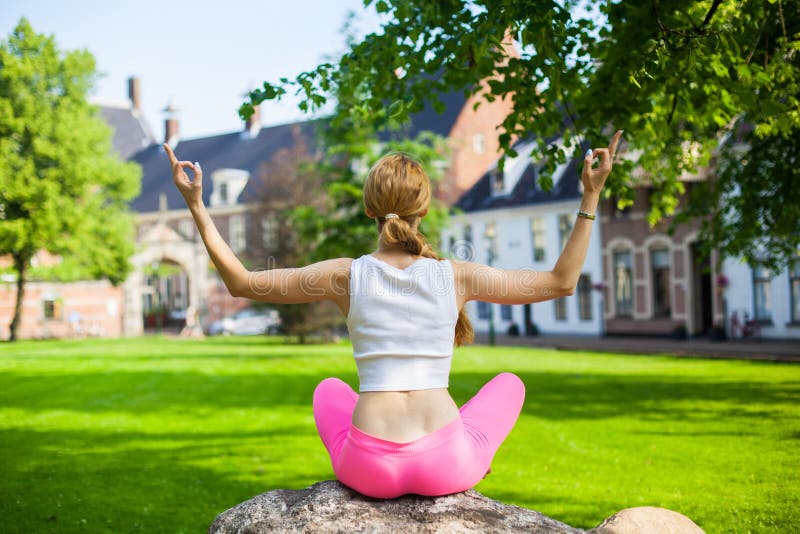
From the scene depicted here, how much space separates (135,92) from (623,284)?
4686cm

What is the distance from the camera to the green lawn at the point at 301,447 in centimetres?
664

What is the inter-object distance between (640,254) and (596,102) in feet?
89.1

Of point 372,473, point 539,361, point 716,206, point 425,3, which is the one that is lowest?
point 539,361

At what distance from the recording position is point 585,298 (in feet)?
121

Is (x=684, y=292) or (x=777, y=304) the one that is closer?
(x=777, y=304)

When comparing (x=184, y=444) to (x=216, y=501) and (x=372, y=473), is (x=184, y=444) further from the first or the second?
(x=372, y=473)

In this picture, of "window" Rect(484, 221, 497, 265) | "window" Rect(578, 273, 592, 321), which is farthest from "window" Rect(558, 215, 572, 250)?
"window" Rect(484, 221, 497, 265)

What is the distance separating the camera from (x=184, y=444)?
9.92 m

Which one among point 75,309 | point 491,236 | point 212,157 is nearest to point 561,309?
point 491,236

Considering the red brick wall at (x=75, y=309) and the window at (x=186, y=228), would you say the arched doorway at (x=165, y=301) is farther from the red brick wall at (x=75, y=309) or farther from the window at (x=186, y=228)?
the red brick wall at (x=75, y=309)

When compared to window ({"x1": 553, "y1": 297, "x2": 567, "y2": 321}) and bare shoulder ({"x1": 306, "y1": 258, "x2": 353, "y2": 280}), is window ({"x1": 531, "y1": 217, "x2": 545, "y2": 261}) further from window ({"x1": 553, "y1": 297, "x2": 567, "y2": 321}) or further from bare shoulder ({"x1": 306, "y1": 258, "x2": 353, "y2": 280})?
bare shoulder ({"x1": 306, "y1": 258, "x2": 353, "y2": 280})

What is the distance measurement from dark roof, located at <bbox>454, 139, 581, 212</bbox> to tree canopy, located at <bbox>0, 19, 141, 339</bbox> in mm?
18045

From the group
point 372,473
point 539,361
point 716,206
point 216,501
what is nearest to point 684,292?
point 539,361

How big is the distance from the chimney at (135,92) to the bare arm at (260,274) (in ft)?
219
